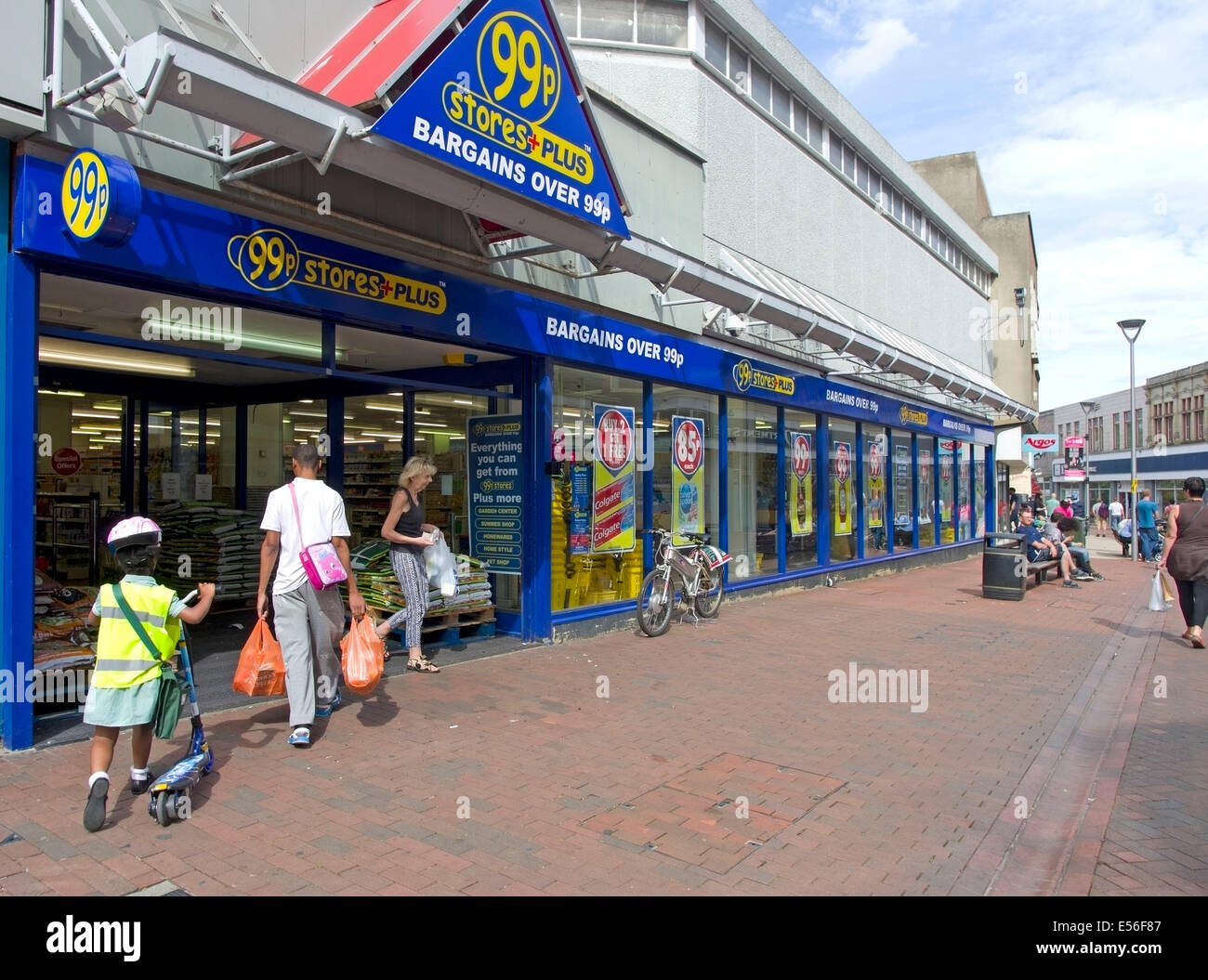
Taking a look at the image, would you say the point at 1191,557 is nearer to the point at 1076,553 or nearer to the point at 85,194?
the point at 1076,553

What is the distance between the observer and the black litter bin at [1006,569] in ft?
44.9

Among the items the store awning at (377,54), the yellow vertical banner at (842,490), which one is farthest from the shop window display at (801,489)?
the store awning at (377,54)

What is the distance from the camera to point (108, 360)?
8391 mm

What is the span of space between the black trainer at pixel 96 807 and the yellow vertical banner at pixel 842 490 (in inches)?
534

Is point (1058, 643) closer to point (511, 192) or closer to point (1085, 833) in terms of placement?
point (1085, 833)

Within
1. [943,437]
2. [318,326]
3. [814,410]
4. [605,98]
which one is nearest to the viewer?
[318,326]

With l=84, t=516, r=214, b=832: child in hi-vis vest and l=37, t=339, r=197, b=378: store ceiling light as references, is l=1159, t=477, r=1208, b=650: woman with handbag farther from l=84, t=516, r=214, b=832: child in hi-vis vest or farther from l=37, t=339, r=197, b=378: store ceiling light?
l=37, t=339, r=197, b=378: store ceiling light

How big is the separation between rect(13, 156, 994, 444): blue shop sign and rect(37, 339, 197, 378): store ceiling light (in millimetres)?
467

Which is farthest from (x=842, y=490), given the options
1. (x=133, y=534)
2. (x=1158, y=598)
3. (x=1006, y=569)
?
(x=133, y=534)

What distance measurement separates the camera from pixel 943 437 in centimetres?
2252

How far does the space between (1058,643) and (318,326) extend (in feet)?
28.1

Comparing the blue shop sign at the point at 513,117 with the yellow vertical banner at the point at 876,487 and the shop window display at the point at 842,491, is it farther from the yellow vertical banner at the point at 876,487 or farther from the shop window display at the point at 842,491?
the yellow vertical banner at the point at 876,487
